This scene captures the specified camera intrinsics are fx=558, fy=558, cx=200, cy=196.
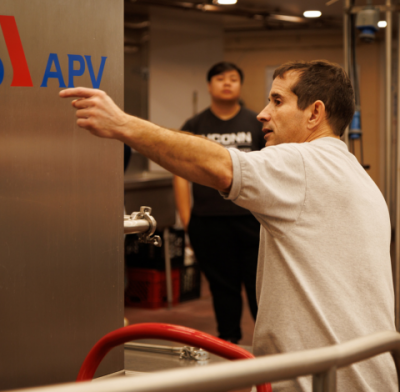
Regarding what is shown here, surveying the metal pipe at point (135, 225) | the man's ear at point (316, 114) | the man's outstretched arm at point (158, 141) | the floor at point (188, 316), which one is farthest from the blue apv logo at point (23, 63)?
the floor at point (188, 316)

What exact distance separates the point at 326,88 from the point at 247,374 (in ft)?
2.44

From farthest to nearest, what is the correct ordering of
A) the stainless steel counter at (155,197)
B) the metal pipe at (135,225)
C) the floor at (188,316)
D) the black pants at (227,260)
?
the stainless steel counter at (155,197), the floor at (188,316), the black pants at (227,260), the metal pipe at (135,225)

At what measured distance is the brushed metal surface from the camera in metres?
1.11

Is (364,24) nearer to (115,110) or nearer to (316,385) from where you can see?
(115,110)

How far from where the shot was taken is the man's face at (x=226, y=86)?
10.0ft

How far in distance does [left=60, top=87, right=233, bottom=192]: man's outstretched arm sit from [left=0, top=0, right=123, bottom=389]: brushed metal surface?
0.79ft

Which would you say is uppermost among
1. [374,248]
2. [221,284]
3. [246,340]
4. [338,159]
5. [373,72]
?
[373,72]

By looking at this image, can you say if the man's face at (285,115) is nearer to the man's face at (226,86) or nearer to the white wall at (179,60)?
the man's face at (226,86)

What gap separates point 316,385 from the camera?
73 cm

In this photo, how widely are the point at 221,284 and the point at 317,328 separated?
197 centimetres

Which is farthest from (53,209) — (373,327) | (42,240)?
(373,327)

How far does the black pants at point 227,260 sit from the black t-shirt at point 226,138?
0.05m

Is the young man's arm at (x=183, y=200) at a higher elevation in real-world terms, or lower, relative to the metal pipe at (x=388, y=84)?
lower

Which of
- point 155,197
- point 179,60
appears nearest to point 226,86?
point 155,197
